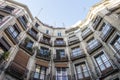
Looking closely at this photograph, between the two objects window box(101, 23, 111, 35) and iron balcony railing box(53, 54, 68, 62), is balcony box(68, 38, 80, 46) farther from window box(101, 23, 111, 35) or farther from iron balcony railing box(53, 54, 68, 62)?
window box(101, 23, 111, 35)

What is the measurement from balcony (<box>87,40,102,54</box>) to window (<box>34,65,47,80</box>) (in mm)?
6787

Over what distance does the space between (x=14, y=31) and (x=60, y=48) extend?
7.78 meters

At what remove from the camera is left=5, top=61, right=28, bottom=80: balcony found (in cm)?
1851

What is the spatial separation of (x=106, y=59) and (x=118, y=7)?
26.9 ft

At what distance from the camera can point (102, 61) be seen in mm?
21156

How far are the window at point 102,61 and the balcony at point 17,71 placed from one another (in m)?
→ 9.27

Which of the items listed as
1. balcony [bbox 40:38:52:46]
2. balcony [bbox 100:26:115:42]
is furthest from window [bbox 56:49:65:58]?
balcony [bbox 100:26:115:42]

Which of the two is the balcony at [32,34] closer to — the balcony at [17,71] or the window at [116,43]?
the balcony at [17,71]

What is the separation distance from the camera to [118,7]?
2389cm

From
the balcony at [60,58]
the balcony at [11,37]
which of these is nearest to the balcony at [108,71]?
the balcony at [60,58]

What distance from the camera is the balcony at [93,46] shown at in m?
22.7

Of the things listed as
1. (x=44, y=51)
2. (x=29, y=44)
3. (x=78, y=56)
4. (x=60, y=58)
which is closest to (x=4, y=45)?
(x=29, y=44)

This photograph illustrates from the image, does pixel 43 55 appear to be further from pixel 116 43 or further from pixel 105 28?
pixel 116 43

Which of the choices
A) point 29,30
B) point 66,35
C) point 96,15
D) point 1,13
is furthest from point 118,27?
point 1,13
